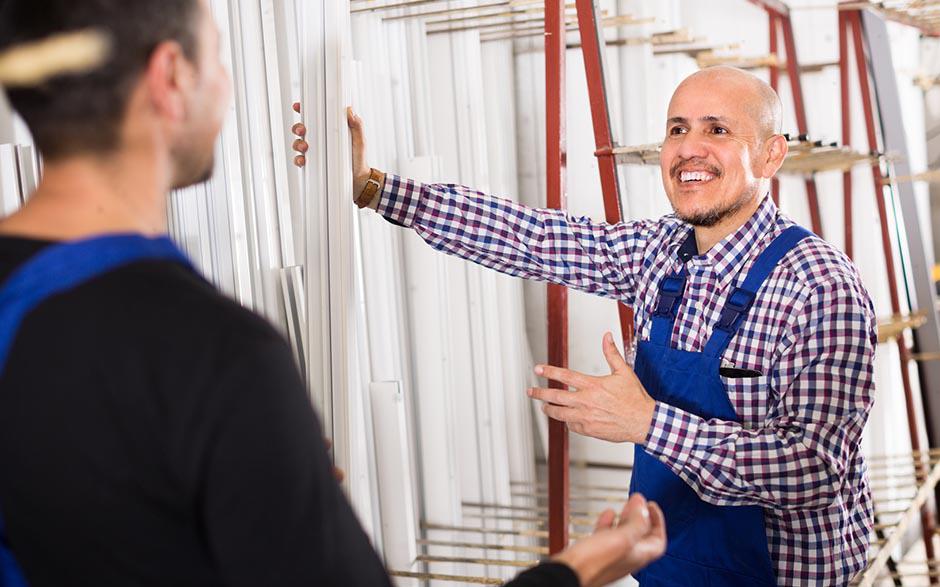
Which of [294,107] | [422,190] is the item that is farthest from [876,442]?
[294,107]

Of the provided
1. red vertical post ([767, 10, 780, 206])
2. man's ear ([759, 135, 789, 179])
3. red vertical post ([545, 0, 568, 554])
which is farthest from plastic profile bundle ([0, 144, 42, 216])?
red vertical post ([767, 10, 780, 206])

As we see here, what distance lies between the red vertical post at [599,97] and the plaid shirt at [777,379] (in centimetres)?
21

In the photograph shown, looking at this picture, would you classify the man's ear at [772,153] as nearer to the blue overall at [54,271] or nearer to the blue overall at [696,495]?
the blue overall at [696,495]

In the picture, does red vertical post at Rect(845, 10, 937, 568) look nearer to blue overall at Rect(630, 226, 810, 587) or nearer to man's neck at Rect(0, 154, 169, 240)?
blue overall at Rect(630, 226, 810, 587)

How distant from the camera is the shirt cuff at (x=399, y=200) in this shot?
205 cm

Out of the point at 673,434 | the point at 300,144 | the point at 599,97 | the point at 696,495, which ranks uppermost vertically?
the point at 599,97

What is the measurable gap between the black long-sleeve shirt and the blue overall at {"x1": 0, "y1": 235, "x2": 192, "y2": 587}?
0.01m

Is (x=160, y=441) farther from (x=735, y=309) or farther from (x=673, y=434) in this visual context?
(x=735, y=309)

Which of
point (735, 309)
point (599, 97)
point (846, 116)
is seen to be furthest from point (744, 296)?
point (846, 116)

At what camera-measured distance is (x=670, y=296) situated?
2.06 m

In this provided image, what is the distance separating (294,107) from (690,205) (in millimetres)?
915

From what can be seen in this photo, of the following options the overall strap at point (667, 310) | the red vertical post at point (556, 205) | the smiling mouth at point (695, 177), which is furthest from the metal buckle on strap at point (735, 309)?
the red vertical post at point (556, 205)

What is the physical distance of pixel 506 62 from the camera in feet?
11.2

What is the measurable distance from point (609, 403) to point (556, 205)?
24.9 inches
